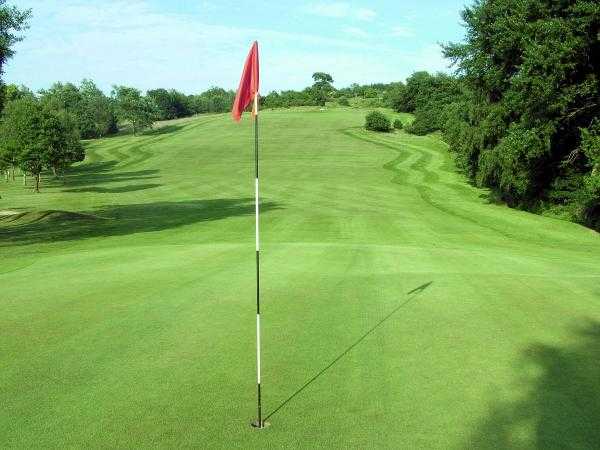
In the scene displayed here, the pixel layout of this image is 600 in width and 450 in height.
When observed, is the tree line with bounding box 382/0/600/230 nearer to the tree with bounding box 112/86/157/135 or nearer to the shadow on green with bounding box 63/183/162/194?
the shadow on green with bounding box 63/183/162/194

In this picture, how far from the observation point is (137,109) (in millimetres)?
133625

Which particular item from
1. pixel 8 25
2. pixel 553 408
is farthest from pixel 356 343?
pixel 8 25

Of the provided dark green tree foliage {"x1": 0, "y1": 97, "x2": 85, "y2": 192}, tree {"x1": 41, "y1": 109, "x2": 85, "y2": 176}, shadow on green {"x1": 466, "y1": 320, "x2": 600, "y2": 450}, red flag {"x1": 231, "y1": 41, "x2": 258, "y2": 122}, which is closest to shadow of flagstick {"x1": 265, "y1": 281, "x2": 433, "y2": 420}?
shadow on green {"x1": 466, "y1": 320, "x2": 600, "y2": 450}

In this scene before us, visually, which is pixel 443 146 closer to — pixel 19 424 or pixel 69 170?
pixel 69 170

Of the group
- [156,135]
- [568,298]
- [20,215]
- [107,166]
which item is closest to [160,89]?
[156,135]

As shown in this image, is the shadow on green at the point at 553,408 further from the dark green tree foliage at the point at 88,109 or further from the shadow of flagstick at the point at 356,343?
the dark green tree foliage at the point at 88,109

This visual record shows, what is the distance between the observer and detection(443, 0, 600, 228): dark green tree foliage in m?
35.2

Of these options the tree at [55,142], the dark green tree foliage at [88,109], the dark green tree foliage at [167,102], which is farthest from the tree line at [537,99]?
the dark green tree foliage at [167,102]

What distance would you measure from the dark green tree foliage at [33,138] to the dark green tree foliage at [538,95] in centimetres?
4713

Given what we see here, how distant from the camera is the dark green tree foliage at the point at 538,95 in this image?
35.2 meters

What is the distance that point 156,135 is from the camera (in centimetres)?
13212

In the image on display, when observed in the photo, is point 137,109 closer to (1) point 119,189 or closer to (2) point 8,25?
(1) point 119,189

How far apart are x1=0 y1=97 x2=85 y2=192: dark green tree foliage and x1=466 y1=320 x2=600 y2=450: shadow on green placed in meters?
67.5

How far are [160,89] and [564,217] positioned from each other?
173086 millimetres
